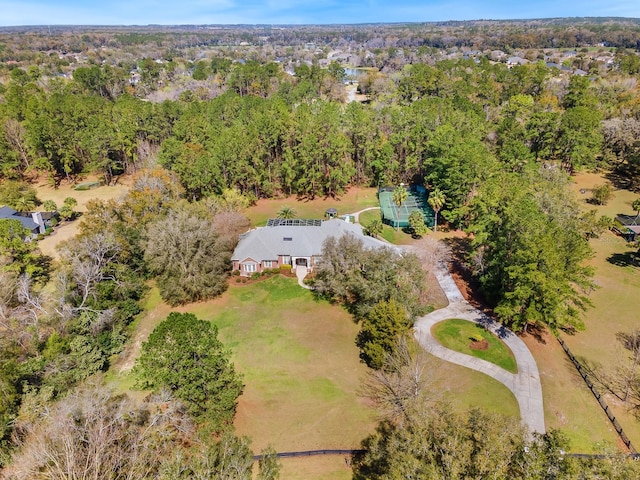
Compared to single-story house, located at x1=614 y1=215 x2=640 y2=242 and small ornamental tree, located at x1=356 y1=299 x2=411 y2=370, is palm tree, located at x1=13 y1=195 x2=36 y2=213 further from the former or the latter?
single-story house, located at x1=614 y1=215 x2=640 y2=242

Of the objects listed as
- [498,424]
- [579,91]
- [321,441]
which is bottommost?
[321,441]

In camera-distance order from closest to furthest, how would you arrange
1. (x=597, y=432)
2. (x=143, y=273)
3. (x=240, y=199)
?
(x=597, y=432)
(x=143, y=273)
(x=240, y=199)

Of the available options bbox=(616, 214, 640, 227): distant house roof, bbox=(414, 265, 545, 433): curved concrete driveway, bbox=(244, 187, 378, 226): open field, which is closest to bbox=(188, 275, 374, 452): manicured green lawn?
bbox=(414, 265, 545, 433): curved concrete driveway

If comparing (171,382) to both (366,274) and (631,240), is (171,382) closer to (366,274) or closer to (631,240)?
(366,274)

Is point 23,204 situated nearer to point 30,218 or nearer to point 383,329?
point 30,218

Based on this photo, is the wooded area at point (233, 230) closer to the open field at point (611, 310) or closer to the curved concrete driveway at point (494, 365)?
the open field at point (611, 310)

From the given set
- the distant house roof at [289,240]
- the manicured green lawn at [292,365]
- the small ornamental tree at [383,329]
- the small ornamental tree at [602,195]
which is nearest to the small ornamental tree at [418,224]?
the distant house roof at [289,240]

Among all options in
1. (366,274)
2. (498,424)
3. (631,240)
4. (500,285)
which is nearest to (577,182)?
(631,240)
